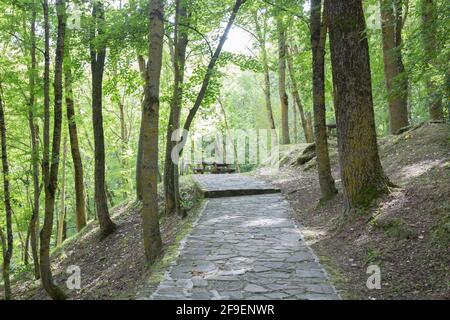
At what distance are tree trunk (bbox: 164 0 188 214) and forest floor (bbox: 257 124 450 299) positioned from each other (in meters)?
3.33

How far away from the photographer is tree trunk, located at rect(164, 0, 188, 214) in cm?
973

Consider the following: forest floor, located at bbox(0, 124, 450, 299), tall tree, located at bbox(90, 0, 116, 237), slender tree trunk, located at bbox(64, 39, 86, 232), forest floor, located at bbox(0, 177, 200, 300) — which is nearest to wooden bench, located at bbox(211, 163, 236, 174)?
forest floor, located at bbox(0, 177, 200, 300)

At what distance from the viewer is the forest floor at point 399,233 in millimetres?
4852

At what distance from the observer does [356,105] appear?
23.7 feet

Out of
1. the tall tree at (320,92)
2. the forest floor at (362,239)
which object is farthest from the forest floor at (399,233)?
the tall tree at (320,92)

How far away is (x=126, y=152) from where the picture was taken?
23.2 meters

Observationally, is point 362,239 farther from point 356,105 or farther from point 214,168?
point 214,168

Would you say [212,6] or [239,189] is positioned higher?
[212,6]

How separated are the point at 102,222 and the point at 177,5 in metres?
6.92

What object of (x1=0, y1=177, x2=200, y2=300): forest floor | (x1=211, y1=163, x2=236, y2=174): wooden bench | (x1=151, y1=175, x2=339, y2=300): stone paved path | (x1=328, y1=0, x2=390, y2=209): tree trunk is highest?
(x1=328, y1=0, x2=390, y2=209): tree trunk

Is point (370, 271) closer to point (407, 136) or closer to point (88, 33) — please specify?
point (407, 136)

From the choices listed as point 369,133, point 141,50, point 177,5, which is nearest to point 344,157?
point 369,133

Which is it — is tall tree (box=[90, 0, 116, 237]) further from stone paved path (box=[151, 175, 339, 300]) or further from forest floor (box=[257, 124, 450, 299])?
forest floor (box=[257, 124, 450, 299])

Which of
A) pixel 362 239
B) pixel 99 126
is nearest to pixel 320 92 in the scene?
pixel 362 239
